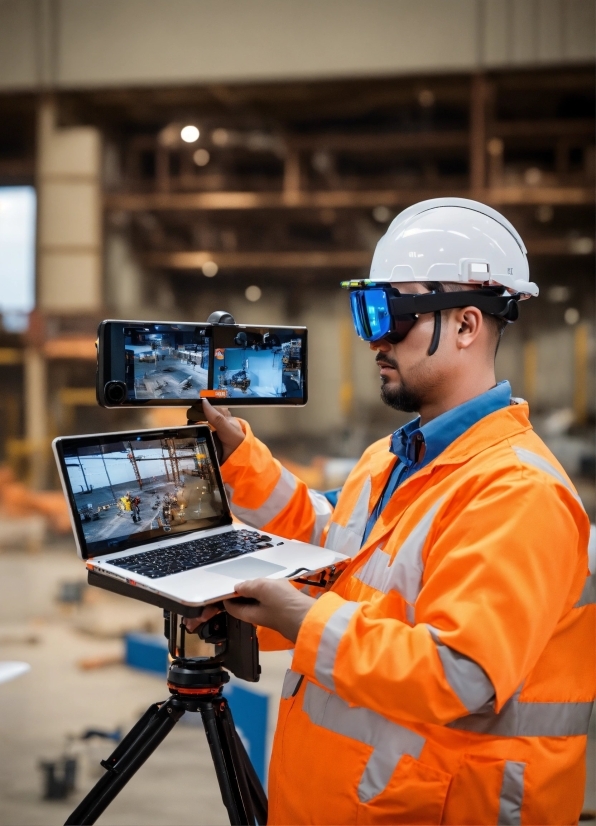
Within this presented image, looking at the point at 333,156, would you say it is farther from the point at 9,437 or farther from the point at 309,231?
the point at 9,437

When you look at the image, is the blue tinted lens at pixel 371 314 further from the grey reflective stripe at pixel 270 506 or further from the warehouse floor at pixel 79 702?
the warehouse floor at pixel 79 702

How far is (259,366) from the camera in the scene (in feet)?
5.33

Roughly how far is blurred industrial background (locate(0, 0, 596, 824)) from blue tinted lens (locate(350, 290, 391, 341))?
6.95 feet

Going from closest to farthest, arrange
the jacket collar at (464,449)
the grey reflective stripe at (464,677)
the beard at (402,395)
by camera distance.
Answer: the grey reflective stripe at (464,677), the jacket collar at (464,449), the beard at (402,395)

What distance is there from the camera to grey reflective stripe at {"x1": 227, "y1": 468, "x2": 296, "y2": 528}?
1.66m

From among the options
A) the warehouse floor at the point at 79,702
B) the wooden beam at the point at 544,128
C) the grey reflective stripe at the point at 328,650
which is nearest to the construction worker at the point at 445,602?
the grey reflective stripe at the point at 328,650

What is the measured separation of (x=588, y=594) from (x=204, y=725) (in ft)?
2.33


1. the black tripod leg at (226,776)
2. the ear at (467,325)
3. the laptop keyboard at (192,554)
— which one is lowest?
the black tripod leg at (226,776)

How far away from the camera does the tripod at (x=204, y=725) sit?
1361 mm

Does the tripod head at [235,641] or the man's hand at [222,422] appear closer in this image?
the tripod head at [235,641]

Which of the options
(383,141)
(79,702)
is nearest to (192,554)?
(79,702)

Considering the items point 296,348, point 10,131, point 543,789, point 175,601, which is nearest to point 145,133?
point 10,131

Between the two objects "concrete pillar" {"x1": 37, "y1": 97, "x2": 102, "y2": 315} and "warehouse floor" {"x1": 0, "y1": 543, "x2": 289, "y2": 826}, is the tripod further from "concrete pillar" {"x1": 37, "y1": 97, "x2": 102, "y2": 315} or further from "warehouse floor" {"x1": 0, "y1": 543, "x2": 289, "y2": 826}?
"concrete pillar" {"x1": 37, "y1": 97, "x2": 102, "y2": 315}

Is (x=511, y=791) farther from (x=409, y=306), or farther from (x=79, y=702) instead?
(x=79, y=702)
